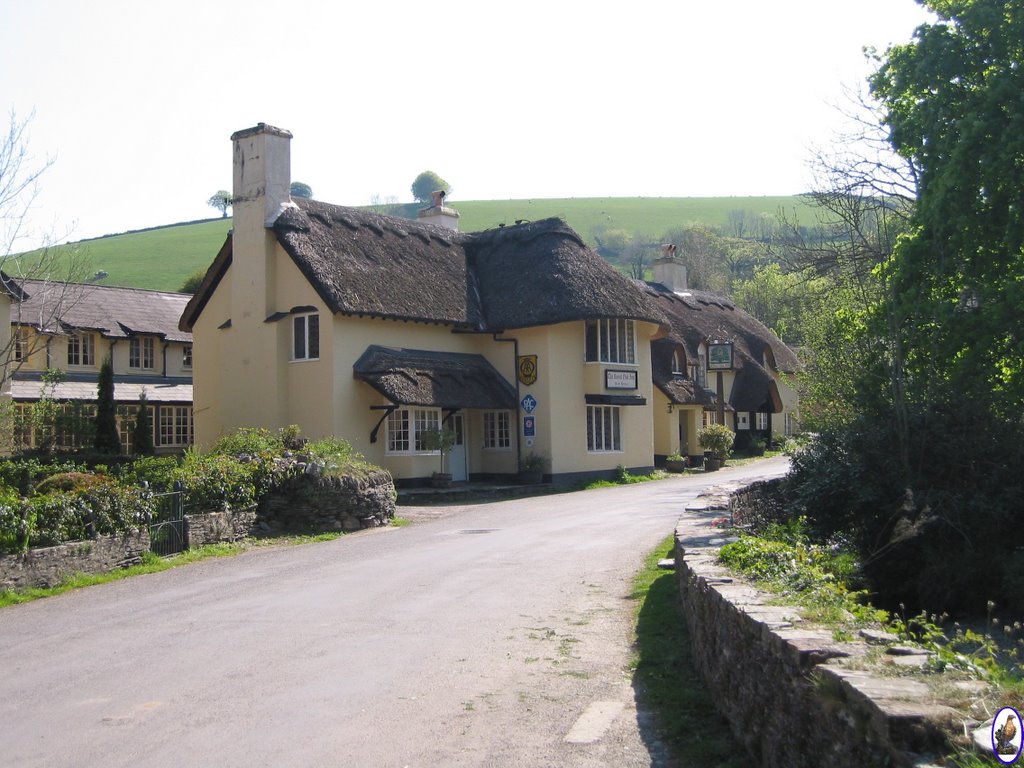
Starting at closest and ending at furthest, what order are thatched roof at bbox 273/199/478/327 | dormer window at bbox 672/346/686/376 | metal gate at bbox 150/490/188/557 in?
metal gate at bbox 150/490/188/557
thatched roof at bbox 273/199/478/327
dormer window at bbox 672/346/686/376

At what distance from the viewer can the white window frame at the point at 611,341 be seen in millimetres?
33594

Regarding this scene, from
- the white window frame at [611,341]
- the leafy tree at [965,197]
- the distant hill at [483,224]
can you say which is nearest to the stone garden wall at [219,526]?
the leafy tree at [965,197]

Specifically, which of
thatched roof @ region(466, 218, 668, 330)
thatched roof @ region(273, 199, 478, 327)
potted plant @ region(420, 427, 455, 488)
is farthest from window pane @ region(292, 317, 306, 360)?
thatched roof @ region(466, 218, 668, 330)

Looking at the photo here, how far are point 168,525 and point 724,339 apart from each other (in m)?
35.5

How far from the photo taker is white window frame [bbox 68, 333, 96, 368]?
135 ft

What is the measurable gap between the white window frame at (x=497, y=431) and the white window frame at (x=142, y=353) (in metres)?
17.9

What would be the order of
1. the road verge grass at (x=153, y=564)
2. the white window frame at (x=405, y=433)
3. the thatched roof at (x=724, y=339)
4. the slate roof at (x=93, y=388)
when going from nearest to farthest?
the road verge grass at (x=153, y=564) → the white window frame at (x=405, y=433) → the slate roof at (x=93, y=388) → the thatched roof at (x=724, y=339)

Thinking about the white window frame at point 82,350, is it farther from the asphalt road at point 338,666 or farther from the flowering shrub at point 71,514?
the asphalt road at point 338,666

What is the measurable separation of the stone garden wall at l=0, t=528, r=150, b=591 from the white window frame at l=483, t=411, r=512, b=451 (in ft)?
58.0

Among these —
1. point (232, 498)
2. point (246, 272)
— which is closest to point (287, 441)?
point (232, 498)

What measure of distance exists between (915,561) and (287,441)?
1442cm

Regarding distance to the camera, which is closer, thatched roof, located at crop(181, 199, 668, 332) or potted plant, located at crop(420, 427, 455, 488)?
potted plant, located at crop(420, 427, 455, 488)

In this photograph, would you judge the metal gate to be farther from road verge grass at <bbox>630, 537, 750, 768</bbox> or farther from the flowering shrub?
road verge grass at <bbox>630, 537, 750, 768</bbox>

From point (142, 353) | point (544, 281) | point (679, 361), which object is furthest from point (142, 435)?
point (679, 361)
